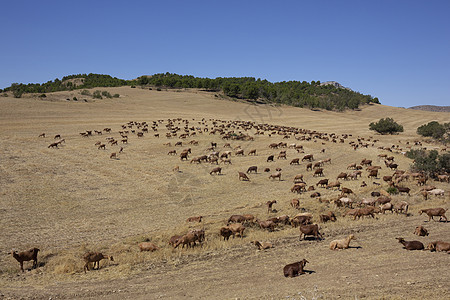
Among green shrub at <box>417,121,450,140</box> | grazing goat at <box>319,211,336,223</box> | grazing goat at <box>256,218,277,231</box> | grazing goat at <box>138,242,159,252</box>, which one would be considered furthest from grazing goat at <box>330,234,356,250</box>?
green shrub at <box>417,121,450,140</box>

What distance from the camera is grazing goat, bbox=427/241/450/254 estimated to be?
10961 mm

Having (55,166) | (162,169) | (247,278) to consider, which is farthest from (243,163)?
(247,278)

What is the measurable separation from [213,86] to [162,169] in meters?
100

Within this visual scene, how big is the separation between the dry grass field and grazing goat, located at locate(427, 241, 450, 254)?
30cm

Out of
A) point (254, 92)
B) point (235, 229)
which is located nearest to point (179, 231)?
point (235, 229)

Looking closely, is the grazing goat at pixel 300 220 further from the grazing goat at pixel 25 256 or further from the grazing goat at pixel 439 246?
the grazing goat at pixel 25 256

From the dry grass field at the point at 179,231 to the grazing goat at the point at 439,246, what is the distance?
296 millimetres

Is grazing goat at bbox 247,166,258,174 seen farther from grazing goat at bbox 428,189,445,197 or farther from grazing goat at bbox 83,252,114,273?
grazing goat at bbox 83,252,114,273

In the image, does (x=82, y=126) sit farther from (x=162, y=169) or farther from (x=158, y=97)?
(x=158, y=97)

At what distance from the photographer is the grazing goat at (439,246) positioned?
11.0 metres

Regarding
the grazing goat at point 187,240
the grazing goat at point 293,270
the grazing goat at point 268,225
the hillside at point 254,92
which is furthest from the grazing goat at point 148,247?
the hillside at point 254,92

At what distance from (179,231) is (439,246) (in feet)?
32.8

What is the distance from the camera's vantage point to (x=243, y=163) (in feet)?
104

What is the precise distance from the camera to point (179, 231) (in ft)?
47.8
